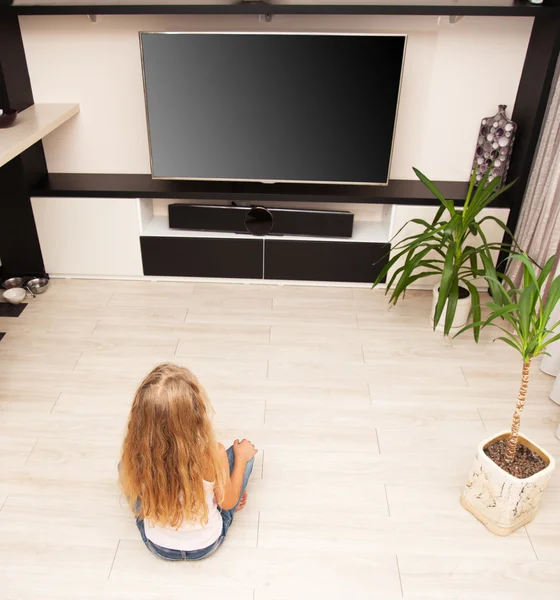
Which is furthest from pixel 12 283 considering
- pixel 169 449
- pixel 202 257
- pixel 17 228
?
pixel 169 449

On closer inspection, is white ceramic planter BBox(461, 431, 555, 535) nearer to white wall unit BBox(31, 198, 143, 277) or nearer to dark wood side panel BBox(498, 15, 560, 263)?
dark wood side panel BBox(498, 15, 560, 263)

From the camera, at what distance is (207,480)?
166cm

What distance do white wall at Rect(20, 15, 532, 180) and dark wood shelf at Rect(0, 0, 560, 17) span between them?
198 mm

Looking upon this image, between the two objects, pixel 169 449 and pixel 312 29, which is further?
pixel 312 29

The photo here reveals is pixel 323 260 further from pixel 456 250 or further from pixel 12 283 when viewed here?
pixel 12 283

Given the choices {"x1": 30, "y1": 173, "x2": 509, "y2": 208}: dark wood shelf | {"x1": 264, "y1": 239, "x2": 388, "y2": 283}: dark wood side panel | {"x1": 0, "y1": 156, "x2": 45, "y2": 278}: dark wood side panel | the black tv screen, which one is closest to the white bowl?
{"x1": 0, "y1": 156, "x2": 45, "y2": 278}: dark wood side panel

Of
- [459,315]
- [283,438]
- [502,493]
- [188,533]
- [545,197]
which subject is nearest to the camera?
[188,533]

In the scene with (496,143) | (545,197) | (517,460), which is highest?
(496,143)

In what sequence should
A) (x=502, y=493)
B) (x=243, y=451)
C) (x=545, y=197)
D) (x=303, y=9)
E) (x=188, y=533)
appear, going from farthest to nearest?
(x=545, y=197)
(x=303, y=9)
(x=243, y=451)
(x=502, y=493)
(x=188, y=533)

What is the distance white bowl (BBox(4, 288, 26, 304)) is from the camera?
3105 millimetres

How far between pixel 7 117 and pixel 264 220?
1.38 meters

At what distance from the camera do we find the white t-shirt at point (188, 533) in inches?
67.4

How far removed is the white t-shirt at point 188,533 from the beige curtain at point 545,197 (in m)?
1.97

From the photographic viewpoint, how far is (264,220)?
327 cm
